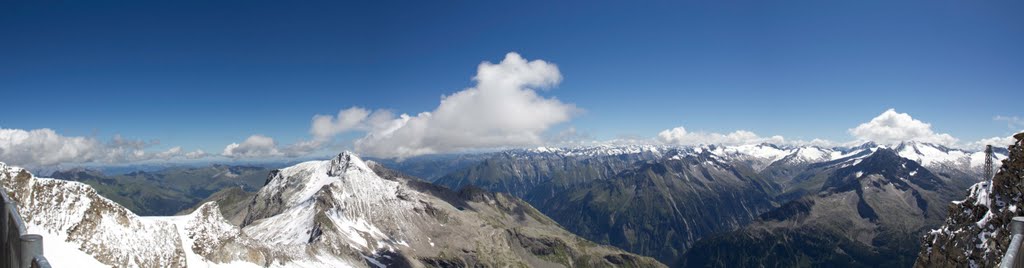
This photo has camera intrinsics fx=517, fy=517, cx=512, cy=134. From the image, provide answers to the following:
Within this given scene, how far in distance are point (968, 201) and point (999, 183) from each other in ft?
30.7

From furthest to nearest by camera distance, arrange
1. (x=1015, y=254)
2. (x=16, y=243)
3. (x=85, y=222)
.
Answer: (x=85, y=222) → (x=16, y=243) → (x=1015, y=254)

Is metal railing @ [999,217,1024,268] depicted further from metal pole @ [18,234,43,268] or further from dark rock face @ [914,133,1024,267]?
dark rock face @ [914,133,1024,267]

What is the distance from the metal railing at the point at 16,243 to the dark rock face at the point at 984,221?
62290 millimetres

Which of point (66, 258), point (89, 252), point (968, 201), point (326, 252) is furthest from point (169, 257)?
point (326, 252)

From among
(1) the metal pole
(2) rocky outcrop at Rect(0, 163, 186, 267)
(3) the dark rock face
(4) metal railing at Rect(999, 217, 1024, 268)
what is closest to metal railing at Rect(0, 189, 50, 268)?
(1) the metal pole

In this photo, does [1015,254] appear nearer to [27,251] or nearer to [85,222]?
[27,251]

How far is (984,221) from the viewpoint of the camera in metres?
59.1

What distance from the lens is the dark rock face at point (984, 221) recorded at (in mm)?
52875

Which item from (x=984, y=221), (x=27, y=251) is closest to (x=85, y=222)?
(x=27, y=251)

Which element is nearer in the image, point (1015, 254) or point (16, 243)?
point (1015, 254)

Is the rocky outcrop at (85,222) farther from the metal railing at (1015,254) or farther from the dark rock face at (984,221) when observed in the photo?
the dark rock face at (984,221)

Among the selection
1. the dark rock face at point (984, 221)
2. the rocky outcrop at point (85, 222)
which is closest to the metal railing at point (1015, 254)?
the dark rock face at point (984, 221)

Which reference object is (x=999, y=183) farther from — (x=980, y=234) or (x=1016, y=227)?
(x=1016, y=227)

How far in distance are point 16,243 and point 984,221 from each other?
80474 mm
